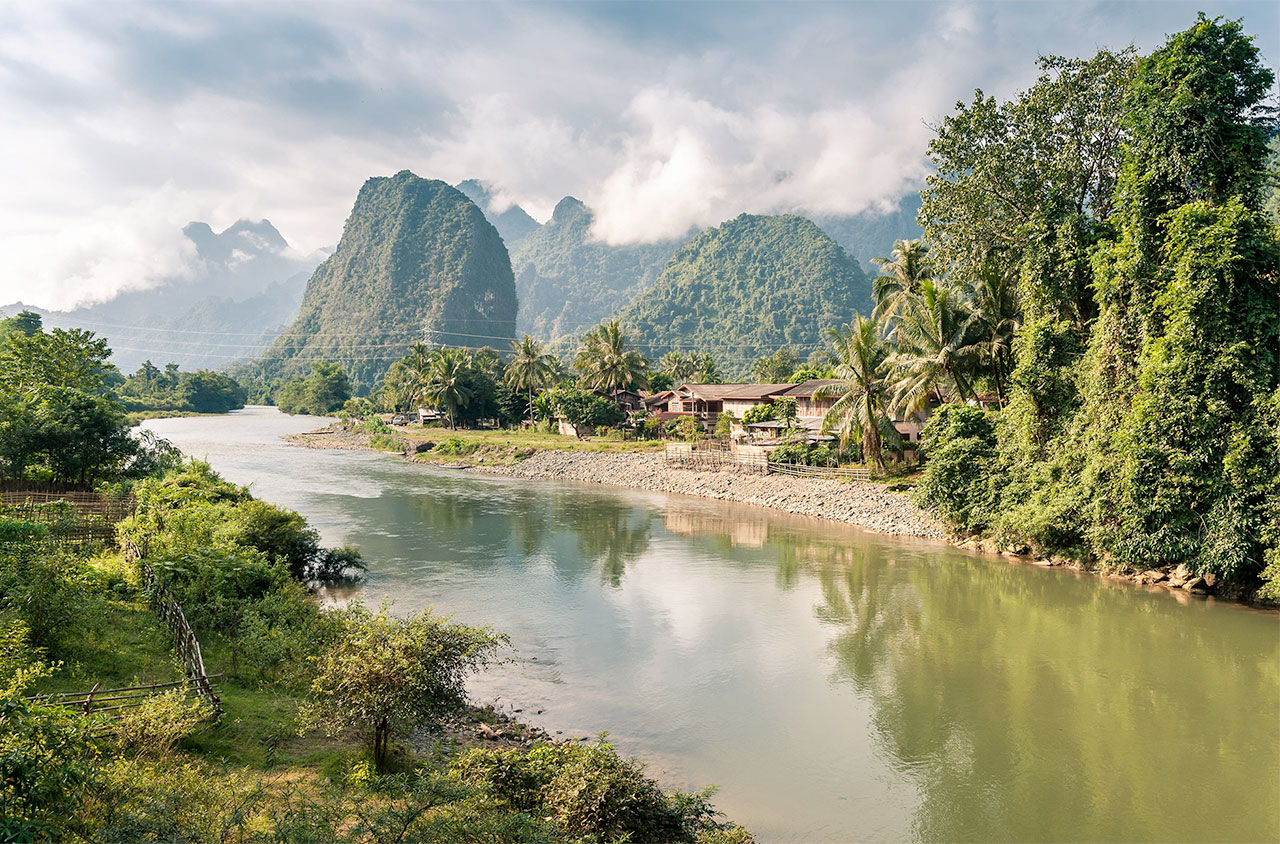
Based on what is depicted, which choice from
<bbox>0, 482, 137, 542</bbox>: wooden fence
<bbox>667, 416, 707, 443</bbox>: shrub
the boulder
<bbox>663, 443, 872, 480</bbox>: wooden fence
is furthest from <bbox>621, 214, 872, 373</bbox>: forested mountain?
<bbox>0, 482, 137, 542</bbox>: wooden fence

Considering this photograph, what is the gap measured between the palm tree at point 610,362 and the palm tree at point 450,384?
12.3 metres

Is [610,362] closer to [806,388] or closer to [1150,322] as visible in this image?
[806,388]

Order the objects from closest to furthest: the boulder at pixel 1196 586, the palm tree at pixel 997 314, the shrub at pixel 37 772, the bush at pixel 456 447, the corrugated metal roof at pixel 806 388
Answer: the shrub at pixel 37 772 < the boulder at pixel 1196 586 < the palm tree at pixel 997 314 < the corrugated metal roof at pixel 806 388 < the bush at pixel 456 447

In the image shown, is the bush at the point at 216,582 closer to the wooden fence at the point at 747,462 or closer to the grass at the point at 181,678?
the grass at the point at 181,678

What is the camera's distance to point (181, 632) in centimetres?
1124

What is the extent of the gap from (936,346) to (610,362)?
36.9 metres

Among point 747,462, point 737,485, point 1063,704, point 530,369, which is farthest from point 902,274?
point 530,369

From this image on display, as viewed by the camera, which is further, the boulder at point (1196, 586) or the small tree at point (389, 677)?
Answer: the boulder at point (1196, 586)

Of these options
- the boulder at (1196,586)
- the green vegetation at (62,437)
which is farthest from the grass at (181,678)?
the boulder at (1196,586)

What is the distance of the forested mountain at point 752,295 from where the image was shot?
448 feet

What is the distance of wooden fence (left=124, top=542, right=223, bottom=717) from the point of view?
939 centimetres

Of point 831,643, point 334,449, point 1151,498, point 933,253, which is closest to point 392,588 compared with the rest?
point 831,643

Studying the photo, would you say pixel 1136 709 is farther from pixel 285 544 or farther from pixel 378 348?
pixel 378 348

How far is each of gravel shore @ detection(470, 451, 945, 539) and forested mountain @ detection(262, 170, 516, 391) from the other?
11564cm
